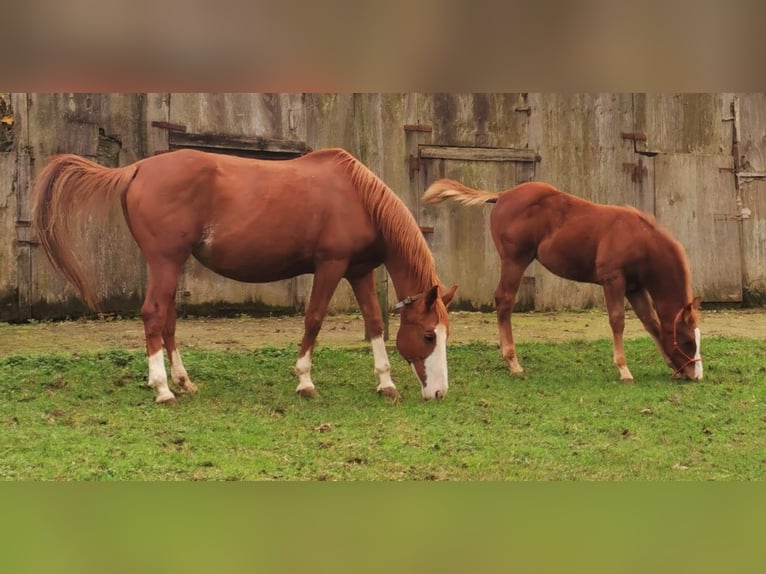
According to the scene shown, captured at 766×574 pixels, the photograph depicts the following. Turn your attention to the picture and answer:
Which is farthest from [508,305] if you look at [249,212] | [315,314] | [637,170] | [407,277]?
[637,170]

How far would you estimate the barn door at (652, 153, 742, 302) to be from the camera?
8.50 metres

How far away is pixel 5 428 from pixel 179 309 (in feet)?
12.1

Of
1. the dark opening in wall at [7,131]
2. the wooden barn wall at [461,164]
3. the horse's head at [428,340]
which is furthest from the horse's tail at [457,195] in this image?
the dark opening in wall at [7,131]

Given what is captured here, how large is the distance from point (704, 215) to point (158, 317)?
247 inches

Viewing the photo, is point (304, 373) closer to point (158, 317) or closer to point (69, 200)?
point (158, 317)

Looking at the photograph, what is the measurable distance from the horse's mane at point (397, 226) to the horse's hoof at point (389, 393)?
0.75 metres

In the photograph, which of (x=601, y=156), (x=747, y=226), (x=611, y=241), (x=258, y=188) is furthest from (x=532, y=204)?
(x=747, y=226)

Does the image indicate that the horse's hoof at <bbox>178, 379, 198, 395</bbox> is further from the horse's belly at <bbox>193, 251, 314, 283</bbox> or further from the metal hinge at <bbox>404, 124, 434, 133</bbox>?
the metal hinge at <bbox>404, 124, 434, 133</bbox>

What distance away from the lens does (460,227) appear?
27.0ft

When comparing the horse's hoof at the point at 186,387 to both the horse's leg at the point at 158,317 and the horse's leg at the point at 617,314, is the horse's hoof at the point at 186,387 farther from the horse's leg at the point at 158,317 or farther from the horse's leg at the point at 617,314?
the horse's leg at the point at 617,314

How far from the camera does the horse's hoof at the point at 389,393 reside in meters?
5.16

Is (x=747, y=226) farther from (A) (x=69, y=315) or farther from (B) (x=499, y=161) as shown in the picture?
(A) (x=69, y=315)

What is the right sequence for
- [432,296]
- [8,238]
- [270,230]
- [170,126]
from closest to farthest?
[432,296]
[270,230]
[8,238]
[170,126]

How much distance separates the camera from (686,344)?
5848 mm
